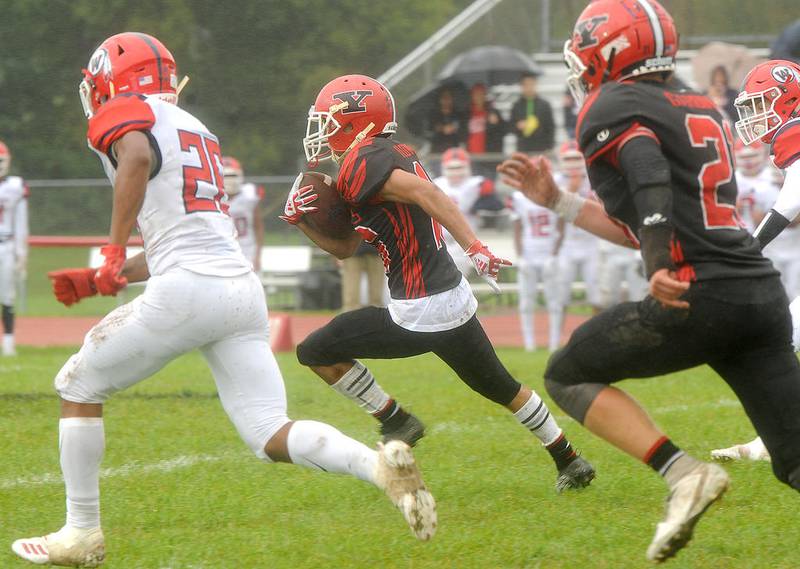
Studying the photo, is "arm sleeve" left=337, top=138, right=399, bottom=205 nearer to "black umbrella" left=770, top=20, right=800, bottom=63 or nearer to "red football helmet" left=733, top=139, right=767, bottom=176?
"red football helmet" left=733, top=139, right=767, bottom=176

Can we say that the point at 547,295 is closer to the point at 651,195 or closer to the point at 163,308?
the point at 163,308

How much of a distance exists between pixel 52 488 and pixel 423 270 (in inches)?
72.1

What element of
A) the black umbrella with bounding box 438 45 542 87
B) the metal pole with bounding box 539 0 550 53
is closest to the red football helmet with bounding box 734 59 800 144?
the black umbrella with bounding box 438 45 542 87

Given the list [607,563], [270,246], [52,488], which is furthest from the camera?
[270,246]

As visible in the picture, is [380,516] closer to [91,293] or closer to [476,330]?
[476,330]

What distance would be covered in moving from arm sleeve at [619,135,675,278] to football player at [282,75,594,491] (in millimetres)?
1269

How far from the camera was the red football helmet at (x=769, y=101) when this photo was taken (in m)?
5.65

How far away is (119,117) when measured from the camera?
12.6 feet

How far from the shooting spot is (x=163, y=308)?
3.92 meters

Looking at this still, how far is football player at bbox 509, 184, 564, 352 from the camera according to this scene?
40.3ft

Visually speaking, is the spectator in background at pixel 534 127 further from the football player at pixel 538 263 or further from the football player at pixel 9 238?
the football player at pixel 9 238

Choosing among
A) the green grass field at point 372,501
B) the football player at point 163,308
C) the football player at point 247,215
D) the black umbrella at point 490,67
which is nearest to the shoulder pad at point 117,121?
the football player at point 163,308

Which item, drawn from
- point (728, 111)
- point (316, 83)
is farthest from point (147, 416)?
Answer: point (316, 83)

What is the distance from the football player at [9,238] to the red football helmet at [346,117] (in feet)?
22.5
